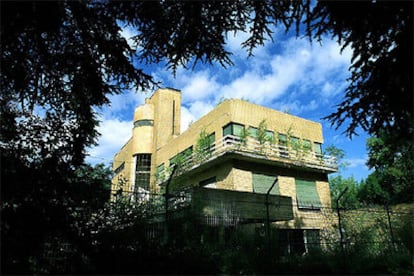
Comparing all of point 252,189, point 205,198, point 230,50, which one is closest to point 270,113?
point 252,189

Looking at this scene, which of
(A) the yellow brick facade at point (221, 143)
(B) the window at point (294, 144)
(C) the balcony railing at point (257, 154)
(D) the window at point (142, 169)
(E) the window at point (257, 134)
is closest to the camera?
(C) the balcony railing at point (257, 154)

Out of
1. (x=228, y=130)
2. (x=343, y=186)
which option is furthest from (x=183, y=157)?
(x=343, y=186)

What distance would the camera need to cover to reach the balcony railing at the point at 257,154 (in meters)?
16.9

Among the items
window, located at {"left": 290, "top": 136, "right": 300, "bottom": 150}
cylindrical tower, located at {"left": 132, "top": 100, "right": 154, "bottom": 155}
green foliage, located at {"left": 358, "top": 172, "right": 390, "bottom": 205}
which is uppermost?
cylindrical tower, located at {"left": 132, "top": 100, "right": 154, "bottom": 155}

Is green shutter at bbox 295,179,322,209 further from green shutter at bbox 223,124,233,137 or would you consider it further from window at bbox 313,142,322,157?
green shutter at bbox 223,124,233,137

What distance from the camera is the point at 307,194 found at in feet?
65.2

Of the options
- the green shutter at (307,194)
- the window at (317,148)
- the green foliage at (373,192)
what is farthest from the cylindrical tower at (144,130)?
the green foliage at (373,192)

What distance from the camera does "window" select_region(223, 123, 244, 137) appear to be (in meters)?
18.2

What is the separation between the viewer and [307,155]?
2036 cm

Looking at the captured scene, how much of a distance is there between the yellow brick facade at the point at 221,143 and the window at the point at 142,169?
35 cm

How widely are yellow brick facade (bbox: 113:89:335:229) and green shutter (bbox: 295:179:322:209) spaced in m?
0.35

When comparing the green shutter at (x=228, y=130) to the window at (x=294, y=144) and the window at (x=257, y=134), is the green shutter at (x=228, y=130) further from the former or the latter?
the window at (x=294, y=144)

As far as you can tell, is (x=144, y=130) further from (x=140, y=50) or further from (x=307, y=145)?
(x=140, y=50)

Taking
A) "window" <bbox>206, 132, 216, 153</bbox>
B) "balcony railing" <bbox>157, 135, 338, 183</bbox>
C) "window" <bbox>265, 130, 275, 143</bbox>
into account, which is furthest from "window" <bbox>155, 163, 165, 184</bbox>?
"window" <bbox>265, 130, 275, 143</bbox>
